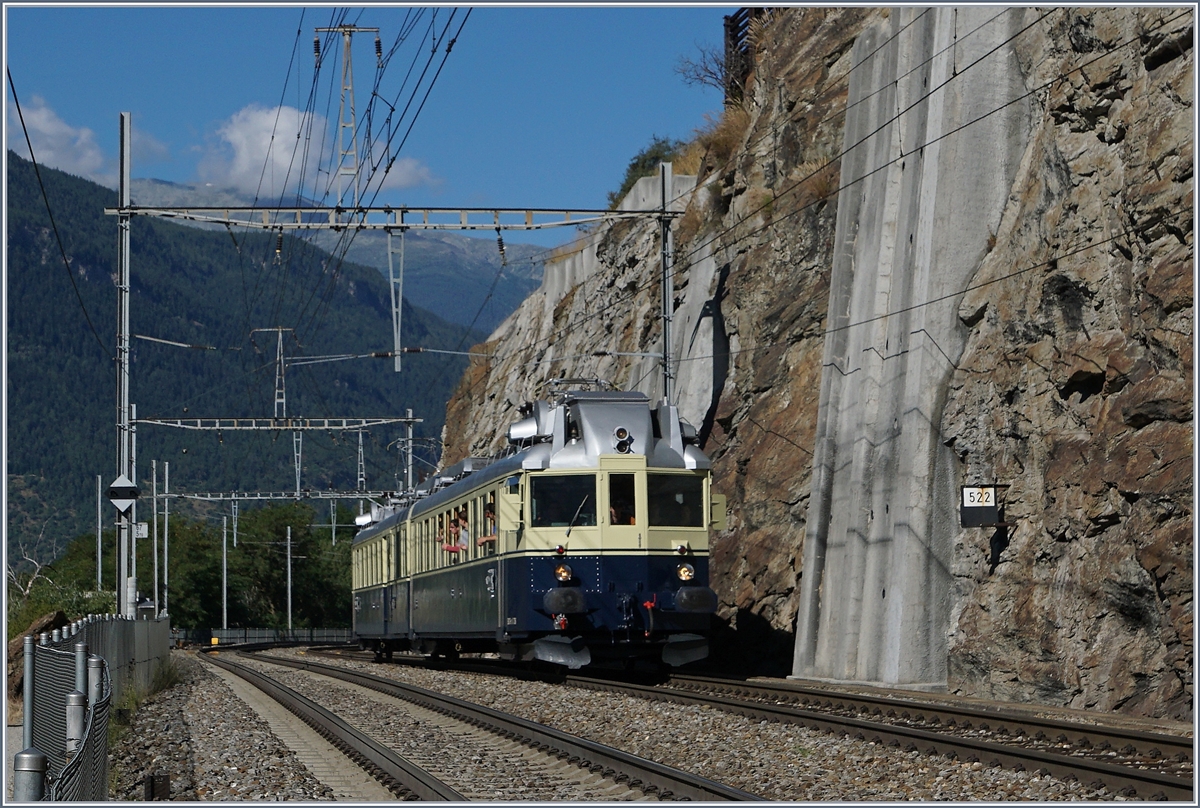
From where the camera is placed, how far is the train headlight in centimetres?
2152

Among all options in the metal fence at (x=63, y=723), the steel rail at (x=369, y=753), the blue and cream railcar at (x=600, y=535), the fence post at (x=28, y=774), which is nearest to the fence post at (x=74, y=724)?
the metal fence at (x=63, y=723)

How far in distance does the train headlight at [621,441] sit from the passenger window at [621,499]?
38 cm

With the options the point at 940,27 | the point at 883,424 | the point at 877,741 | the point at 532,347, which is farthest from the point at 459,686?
the point at 532,347

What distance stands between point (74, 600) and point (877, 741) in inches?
1005

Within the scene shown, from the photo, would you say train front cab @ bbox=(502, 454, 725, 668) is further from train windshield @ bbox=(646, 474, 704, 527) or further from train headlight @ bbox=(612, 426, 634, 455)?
train headlight @ bbox=(612, 426, 634, 455)

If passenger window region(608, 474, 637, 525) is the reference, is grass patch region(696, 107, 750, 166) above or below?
above

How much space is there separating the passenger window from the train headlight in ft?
1.25

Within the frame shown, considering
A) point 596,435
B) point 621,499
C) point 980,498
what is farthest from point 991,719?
point 596,435

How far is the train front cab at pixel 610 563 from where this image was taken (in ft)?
69.1

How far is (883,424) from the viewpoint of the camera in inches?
887

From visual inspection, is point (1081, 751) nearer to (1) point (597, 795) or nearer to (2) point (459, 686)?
(1) point (597, 795)

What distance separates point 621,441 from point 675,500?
3.84ft

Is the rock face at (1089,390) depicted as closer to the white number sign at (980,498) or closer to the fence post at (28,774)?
the white number sign at (980,498)

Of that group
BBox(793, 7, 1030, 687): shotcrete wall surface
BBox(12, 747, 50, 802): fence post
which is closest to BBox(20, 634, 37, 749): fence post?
BBox(12, 747, 50, 802): fence post
